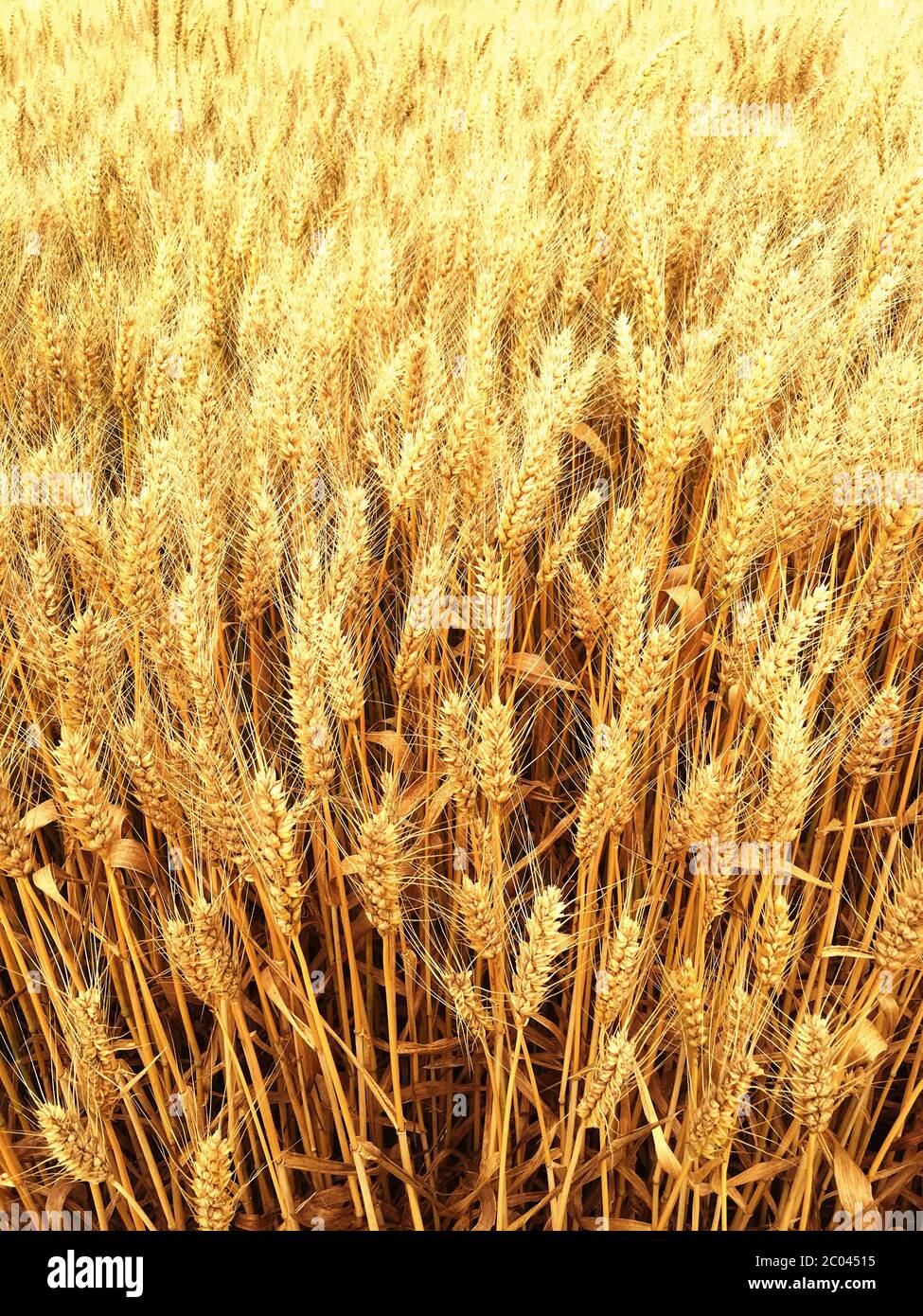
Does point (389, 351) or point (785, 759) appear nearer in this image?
point (785, 759)

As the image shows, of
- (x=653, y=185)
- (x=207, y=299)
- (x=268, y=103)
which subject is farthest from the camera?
(x=268, y=103)

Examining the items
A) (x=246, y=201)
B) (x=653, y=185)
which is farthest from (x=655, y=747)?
(x=653, y=185)

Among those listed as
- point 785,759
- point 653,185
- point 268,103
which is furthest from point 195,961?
point 268,103

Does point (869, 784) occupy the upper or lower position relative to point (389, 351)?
lower

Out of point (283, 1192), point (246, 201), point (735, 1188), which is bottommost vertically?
point (735, 1188)

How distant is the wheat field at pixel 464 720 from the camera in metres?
1.18

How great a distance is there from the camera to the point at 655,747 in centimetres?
152

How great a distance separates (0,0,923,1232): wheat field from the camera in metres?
1.18

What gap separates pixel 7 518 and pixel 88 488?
188 millimetres

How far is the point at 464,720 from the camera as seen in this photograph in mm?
1216

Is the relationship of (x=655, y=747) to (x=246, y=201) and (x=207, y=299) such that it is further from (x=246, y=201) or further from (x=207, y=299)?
(x=246, y=201)

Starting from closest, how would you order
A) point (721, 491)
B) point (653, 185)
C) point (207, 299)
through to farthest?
point (721, 491) < point (207, 299) < point (653, 185)

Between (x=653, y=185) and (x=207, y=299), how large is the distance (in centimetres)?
141

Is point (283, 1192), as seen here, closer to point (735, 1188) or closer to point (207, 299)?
point (735, 1188)
